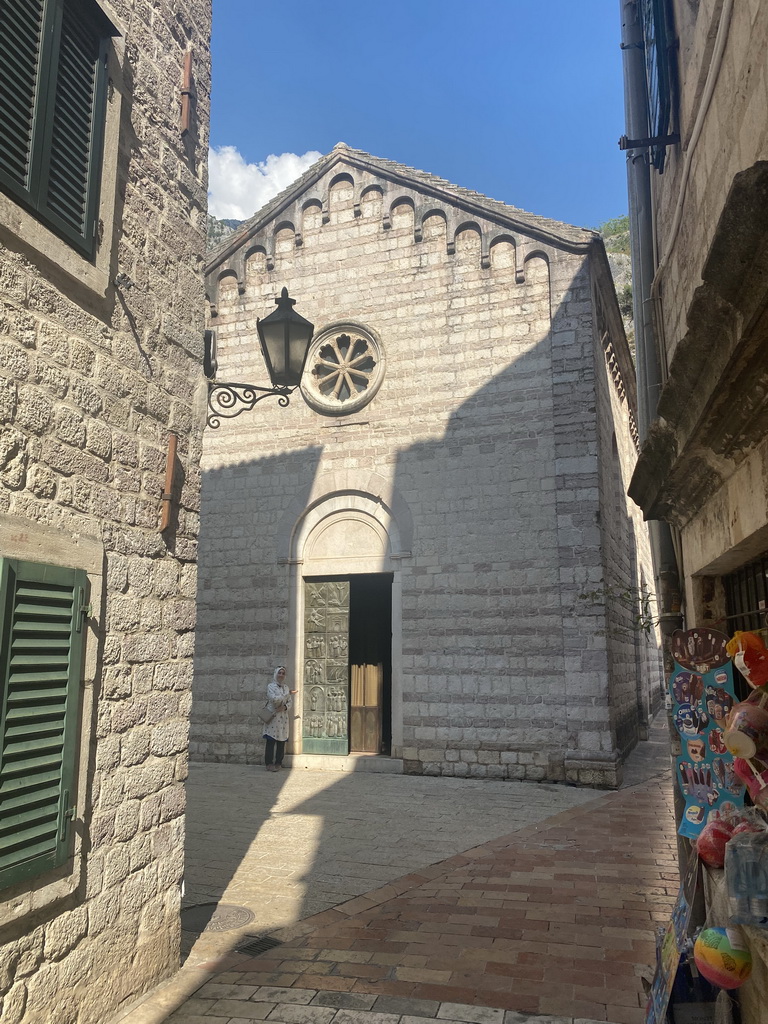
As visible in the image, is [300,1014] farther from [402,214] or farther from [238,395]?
[402,214]

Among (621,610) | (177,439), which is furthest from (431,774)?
(177,439)

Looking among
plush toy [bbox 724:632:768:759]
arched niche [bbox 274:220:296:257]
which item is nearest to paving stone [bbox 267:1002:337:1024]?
plush toy [bbox 724:632:768:759]

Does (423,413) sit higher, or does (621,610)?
(423,413)

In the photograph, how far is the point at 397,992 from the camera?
3.95 meters

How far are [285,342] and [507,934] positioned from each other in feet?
13.7

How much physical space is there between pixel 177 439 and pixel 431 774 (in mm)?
7761

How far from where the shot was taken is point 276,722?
445 inches

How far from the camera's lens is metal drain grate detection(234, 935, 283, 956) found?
4.54 m

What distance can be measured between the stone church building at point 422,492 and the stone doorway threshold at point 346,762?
4 cm

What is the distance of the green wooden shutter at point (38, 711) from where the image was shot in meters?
3.02

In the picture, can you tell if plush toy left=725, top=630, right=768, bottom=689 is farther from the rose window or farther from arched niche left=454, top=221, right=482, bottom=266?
arched niche left=454, top=221, right=482, bottom=266

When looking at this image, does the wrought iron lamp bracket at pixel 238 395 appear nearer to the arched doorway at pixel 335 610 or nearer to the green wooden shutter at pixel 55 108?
the green wooden shutter at pixel 55 108

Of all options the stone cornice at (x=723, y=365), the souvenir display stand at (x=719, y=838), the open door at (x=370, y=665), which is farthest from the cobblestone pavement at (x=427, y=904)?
the open door at (x=370, y=665)

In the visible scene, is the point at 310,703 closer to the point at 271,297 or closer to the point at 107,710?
the point at 271,297
